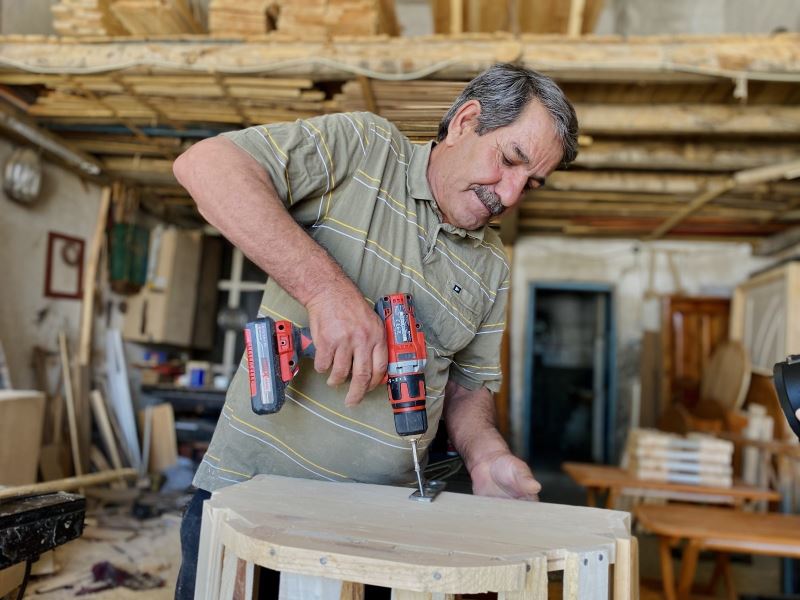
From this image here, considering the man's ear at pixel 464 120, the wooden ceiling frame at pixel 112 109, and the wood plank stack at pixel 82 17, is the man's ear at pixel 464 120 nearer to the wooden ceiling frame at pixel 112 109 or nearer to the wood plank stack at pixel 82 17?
the wood plank stack at pixel 82 17

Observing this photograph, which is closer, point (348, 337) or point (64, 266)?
point (348, 337)

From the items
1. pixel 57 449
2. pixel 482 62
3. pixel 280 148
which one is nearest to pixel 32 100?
pixel 57 449

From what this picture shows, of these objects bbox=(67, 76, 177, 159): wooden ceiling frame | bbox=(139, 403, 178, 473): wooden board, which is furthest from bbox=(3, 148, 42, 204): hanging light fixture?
bbox=(139, 403, 178, 473): wooden board

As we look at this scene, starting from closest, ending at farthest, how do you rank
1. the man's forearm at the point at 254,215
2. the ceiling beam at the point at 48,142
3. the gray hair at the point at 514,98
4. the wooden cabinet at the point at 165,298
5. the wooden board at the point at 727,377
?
the man's forearm at the point at 254,215
the gray hair at the point at 514,98
the ceiling beam at the point at 48,142
the wooden board at the point at 727,377
the wooden cabinet at the point at 165,298

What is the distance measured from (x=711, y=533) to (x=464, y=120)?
2648 mm

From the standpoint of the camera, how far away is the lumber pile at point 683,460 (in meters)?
4.29

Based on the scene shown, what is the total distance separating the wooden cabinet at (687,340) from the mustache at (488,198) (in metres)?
6.27

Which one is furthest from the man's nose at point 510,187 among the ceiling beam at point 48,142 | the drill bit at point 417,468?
the ceiling beam at point 48,142

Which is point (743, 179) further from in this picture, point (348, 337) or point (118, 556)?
point (118, 556)

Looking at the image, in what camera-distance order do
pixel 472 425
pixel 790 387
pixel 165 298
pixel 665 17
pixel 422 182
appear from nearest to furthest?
pixel 790 387, pixel 422 182, pixel 472 425, pixel 165 298, pixel 665 17

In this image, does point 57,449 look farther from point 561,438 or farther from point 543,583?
point 561,438

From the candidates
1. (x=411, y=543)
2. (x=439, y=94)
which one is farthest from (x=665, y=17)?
(x=411, y=543)

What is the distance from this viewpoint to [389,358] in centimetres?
129

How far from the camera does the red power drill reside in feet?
Result: 4.13
